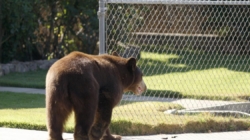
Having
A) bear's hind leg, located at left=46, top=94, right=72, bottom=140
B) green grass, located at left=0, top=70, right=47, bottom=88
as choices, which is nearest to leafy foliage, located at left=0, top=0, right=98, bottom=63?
green grass, located at left=0, top=70, right=47, bottom=88

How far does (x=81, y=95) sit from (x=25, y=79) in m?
8.10

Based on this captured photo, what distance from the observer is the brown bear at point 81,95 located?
7340 mm

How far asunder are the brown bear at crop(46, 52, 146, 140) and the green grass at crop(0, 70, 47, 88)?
634cm

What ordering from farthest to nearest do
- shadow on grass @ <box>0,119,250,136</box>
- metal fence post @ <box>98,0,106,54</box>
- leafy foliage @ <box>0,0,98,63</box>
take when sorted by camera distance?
leafy foliage @ <box>0,0,98,63</box> → metal fence post @ <box>98,0,106,54</box> → shadow on grass @ <box>0,119,250,136</box>

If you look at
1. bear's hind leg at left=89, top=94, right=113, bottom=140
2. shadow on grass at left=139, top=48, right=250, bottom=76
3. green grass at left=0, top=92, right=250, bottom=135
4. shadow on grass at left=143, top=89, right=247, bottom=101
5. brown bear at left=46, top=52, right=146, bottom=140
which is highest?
brown bear at left=46, top=52, right=146, bottom=140

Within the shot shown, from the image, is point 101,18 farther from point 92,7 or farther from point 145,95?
point 92,7

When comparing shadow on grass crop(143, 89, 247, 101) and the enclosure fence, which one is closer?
the enclosure fence

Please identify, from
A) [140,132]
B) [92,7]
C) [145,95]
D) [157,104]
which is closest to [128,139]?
[140,132]

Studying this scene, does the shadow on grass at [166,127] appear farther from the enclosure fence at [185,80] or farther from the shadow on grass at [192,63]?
the shadow on grass at [192,63]

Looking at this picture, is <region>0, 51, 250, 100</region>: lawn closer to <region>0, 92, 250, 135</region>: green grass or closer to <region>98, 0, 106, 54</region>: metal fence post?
<region>0, 92, 250, 135</region>: green grass

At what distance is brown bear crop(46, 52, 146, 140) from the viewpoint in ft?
24.1

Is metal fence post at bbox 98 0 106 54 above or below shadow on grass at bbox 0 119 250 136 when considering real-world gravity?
above

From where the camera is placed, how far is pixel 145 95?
506 inches

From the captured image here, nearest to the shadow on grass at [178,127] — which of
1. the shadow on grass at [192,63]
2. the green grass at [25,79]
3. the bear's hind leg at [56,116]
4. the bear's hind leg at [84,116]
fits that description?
the bear's hind leg at [84,116]
